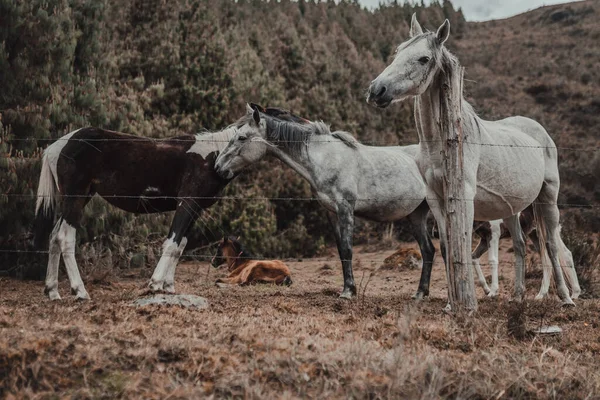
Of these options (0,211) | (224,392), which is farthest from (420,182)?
(0,211)

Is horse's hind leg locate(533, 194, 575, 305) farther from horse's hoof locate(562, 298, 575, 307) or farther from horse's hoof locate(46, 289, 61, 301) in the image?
horse's hoof locate(46, 289, 61, 301)

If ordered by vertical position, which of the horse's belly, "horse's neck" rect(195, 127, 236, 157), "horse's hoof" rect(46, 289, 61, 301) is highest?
"horse's neck" rect(195, 127, 236, 157)

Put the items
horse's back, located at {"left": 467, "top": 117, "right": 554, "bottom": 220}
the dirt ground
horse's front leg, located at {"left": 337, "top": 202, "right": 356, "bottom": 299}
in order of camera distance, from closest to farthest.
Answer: the dirt ground, horse's back, located at {"left": 467, "top": 117, "right": 554, "bottom": 220}, horse's front leg, located at {"left": 337, "top": 202, "right": 356, "bottom": 299}

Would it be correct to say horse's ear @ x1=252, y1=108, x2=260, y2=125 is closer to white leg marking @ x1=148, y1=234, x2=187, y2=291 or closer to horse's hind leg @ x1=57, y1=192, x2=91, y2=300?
white leg marking @ x1=148, y1=234, x2=187, y2=291

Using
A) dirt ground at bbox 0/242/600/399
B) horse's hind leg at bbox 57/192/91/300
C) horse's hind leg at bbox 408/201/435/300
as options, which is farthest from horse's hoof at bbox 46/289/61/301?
horse's hind leg at bbox 408/201/435/300

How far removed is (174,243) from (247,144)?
161 cm

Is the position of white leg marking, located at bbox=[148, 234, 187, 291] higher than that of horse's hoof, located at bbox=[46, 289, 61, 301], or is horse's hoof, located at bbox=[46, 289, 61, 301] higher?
white leg marking, located at bbox=[148, 234, 187, 291]

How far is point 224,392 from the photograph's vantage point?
3.88m

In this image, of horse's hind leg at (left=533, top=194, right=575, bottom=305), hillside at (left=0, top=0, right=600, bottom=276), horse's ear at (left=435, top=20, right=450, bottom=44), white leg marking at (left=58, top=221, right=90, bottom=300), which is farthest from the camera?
hillside at (left=0, top=0, right=600, bottom=276)

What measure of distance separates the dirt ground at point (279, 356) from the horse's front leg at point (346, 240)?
1935mm

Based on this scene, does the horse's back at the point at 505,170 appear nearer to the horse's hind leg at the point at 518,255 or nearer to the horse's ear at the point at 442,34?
the horse's hind leg at the point at 518,255

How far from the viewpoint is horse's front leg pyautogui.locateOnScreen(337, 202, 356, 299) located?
27.0 feet

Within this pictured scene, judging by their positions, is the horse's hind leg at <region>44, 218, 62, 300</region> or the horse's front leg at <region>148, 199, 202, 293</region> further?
the horse's front leg at <region>148, 199, 202, 293</region>

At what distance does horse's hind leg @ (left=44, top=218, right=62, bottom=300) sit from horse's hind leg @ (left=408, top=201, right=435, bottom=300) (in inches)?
173
